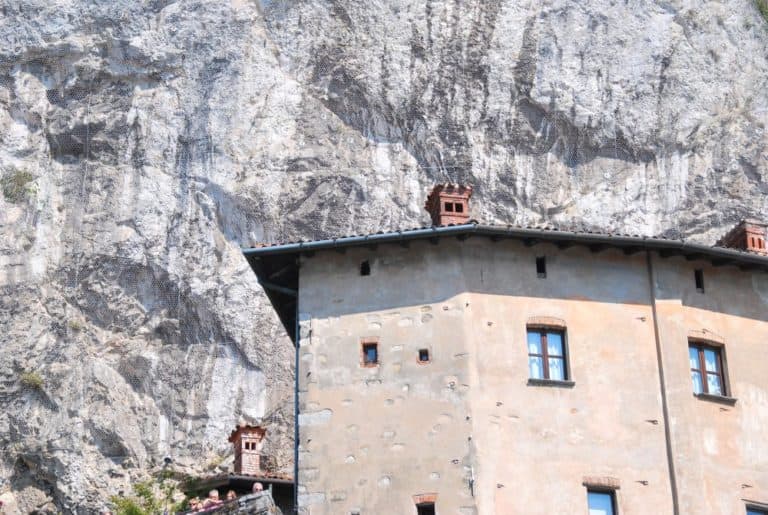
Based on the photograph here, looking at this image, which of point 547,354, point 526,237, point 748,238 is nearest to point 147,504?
point 547,354

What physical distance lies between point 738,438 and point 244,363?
24.1 metres

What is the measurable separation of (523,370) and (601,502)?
2689 millimetres

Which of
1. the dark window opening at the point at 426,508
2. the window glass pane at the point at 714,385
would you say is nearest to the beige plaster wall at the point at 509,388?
the dark window opening at the point at 426,508

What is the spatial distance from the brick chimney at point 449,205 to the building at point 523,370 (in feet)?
0.13

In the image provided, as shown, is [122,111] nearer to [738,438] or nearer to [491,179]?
[491,179]

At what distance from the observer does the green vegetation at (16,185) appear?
2077 inches

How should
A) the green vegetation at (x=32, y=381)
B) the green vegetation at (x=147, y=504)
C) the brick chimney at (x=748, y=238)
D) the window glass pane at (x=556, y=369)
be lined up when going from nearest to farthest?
the window glass pane at (x=556, y=369)
the brick chimney at (x=748, y=238)
the green vegetation at (x=147, y=504)
the green vegetation at (x=32, y=381)

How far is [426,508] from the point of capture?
1015 inches

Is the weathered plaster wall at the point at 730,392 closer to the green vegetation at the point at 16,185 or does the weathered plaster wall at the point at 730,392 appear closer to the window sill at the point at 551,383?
the window sill at the point at 551,383

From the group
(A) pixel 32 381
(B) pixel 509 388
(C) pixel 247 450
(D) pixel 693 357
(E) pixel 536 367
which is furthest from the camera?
(A) pixel 32 381

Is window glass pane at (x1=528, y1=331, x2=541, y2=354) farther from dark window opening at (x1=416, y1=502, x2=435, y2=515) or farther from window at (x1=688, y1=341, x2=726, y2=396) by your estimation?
dark window opening at (x1=416, y1=502, x2=435, y2=515)

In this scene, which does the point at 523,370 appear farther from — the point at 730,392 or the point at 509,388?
the point at 730,392

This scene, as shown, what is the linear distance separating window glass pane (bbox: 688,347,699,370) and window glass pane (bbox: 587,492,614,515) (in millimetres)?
3269

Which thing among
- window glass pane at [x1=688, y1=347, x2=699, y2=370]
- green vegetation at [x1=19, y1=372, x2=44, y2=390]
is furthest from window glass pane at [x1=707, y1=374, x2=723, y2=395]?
green vegetation at [x1=19, y1=372, x2=44, y2=390]
